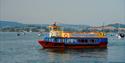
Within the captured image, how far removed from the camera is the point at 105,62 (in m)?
49.0

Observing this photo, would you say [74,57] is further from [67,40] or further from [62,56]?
[67,40]

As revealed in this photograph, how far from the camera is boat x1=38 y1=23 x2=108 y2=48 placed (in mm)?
72250

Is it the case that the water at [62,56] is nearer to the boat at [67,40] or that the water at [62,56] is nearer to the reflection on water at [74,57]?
the reflection on water at [74,57]

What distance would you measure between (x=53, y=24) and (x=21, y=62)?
2845 centimetres

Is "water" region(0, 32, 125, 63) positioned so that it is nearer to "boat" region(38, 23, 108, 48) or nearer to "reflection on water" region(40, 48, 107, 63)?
"reflection on water" region(40, 48, 107, 63)

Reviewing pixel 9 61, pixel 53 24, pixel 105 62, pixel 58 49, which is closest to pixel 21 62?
pixel 9 61

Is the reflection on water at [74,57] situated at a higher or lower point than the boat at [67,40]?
lower

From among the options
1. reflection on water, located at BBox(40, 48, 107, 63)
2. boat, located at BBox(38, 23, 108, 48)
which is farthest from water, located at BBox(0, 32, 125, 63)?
boat, located at BBox(38, 23, 108, 48)

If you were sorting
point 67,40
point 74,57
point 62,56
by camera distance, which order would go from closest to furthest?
1. point 74,57
2. point 62,56
3. point 67,40

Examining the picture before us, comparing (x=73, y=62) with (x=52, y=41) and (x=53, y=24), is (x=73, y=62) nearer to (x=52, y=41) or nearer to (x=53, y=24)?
(x=52, y=41)

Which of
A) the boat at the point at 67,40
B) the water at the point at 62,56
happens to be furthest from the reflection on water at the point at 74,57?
the boat at the point at 67,40

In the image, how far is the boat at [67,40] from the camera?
72250 millimetres

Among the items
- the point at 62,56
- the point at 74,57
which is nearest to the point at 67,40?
the point at 62,56

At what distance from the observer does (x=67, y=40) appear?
73.8 meters
